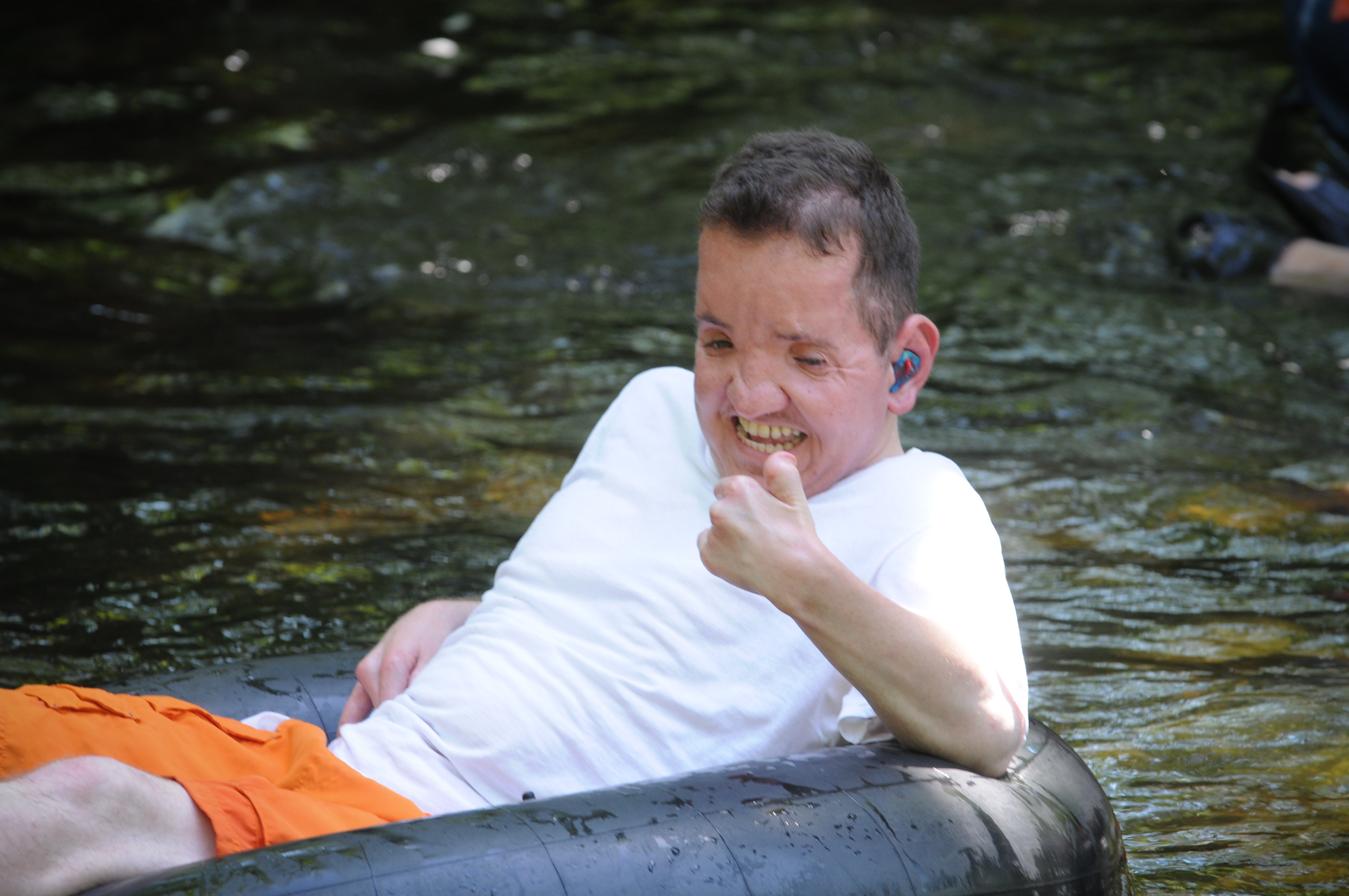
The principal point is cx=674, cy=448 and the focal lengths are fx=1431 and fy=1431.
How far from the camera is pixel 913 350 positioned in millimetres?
2033

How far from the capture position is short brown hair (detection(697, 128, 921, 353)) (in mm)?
1889

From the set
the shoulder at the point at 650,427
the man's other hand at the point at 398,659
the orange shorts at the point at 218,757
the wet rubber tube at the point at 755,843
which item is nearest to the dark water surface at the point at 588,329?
the wet rubber tube at the point at 755,843

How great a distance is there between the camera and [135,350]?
210 inches

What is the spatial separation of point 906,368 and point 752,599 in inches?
16.0

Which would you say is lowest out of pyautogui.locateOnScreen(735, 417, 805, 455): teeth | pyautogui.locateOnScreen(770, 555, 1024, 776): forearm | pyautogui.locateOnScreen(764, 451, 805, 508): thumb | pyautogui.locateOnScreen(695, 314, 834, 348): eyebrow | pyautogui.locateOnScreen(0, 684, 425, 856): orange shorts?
pyautogui.locateOnScreen(0, 684, 425, 856): orange shorts

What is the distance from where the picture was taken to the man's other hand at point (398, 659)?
2152mm

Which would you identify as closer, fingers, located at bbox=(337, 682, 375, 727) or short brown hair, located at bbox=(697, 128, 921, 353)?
short brown hair, located at bbox=(697, 128, 921, 353)

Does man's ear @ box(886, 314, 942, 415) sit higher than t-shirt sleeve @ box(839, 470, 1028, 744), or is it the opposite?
man's ear @ box(886, 314, 942, 415)

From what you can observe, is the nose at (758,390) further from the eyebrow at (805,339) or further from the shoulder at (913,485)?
the shoulder at (913,485)

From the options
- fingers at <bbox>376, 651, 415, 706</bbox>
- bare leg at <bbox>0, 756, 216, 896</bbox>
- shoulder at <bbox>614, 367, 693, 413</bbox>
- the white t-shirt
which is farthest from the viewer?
shoulder at <bbox>614, 367, 693, 413</bbox>

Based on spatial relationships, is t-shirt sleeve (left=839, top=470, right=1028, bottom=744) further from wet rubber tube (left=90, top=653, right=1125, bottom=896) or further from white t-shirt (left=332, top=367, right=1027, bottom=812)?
wet rubber tube (left=90, top=653, right=1125, bottom=896)

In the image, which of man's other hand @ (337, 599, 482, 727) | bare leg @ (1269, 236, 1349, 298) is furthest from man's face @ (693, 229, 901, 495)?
bare leg @ (1269, 236, 1349, 298)

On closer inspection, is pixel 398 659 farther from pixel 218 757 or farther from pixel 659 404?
pixel 659 404

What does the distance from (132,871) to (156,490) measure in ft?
8.55
